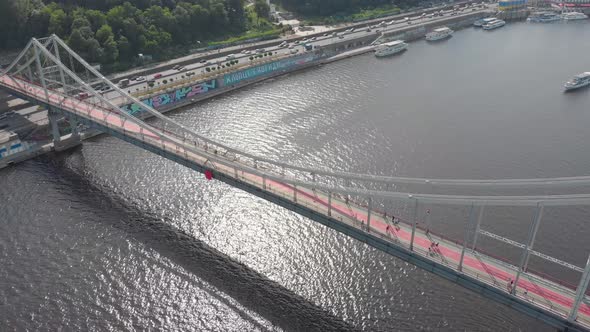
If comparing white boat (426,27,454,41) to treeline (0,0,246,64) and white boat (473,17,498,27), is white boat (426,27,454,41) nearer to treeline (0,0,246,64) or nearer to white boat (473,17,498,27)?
white boat (473,17,498,27)

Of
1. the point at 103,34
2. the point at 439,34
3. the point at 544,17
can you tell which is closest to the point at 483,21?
the point at 544,17

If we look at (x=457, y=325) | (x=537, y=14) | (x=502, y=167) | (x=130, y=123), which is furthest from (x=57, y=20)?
(x=537, y=14)

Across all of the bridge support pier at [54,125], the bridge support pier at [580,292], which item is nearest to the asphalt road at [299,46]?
the bridge support pier at [54,125]

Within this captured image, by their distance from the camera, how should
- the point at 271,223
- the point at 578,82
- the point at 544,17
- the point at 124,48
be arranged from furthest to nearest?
1. the point at 544,17
2. the point at 124,48
3. the point at 578,82
4. the point at 271,223

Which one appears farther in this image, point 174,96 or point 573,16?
point 573,16

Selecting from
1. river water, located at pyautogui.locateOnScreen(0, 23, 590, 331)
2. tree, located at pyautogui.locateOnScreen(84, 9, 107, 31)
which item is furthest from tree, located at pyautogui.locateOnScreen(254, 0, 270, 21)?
river water, located at pyautogui.locateOnScreen(0, 23, 590, 331)

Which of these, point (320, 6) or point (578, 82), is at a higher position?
point (320, 6)

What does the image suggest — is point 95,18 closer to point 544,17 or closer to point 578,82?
point 578,82

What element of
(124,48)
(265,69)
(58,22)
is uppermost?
(58,22)

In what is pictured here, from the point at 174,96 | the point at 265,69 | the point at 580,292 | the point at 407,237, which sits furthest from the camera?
the point at 265,69
